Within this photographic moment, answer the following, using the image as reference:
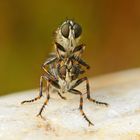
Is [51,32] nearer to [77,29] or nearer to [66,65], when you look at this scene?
[66,65]

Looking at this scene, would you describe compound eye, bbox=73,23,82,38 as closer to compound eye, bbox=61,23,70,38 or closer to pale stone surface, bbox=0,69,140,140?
compound eye, bbox=61,23,70,38

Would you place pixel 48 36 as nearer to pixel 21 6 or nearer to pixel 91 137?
pixel 21 6

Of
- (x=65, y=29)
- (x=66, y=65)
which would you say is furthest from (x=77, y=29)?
(x=66, y=65)

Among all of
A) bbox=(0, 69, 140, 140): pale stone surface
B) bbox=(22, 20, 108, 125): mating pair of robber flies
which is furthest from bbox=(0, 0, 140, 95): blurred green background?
bbox=(22, 20, 108, 125): mating pair of robber flies

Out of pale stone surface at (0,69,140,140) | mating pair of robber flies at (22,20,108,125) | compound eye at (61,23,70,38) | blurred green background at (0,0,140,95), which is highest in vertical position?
blurred green background at (0,0,140,95)

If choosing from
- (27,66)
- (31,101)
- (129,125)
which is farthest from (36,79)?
(129,125)

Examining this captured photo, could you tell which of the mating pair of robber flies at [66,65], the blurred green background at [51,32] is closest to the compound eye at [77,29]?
the mating pair of robber flies at [66,65]
